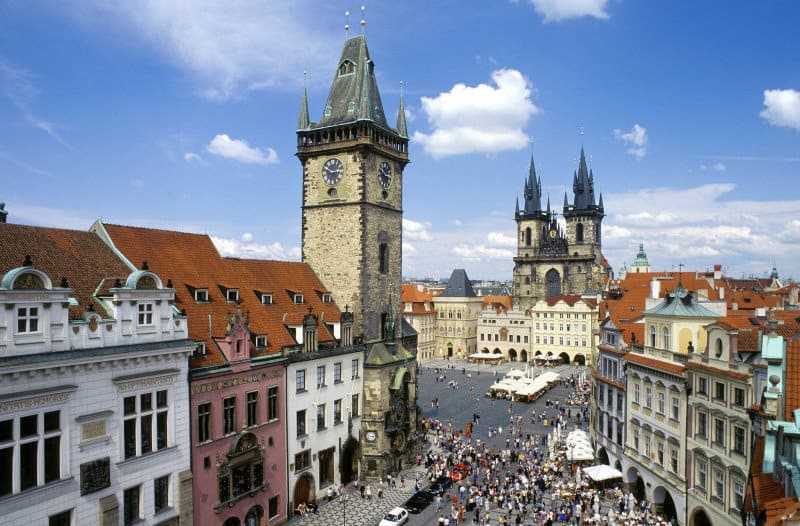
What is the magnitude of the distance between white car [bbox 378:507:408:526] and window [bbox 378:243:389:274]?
17052mm

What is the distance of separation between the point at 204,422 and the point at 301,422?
7987 millimetres

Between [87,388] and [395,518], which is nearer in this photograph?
[87,388]

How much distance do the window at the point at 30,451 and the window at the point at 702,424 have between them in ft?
97.0

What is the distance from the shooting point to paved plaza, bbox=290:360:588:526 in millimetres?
33656

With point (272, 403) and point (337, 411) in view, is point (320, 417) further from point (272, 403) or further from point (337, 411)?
point (272, 403)

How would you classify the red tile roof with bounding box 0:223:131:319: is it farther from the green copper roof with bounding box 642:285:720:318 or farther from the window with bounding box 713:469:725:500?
the green copper roof with bounding box 642:285:720:318

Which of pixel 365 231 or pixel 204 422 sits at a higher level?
pixel 365 231

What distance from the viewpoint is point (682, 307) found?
34.2 metres

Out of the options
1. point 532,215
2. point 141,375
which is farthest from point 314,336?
point 532,215

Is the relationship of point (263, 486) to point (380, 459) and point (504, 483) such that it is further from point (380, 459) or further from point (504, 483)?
point (504, 483)

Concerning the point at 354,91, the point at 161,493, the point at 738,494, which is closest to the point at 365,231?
the point at 354,91

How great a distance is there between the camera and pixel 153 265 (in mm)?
30109

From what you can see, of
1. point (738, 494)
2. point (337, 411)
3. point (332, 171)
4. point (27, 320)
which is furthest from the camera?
point (332, 171)

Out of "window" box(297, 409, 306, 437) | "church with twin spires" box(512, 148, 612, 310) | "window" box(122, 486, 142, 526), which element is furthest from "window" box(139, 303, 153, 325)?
"church with twin spires" box(512, 148, 612, 310)
